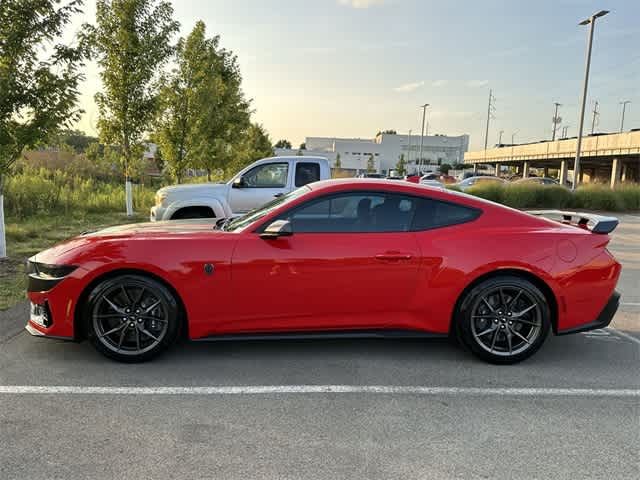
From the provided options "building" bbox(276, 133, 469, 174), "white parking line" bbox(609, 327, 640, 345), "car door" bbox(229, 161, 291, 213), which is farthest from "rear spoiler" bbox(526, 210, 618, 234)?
"building" bbox(276, 133, 469, 174)

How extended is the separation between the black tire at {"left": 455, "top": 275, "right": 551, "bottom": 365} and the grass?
504cm

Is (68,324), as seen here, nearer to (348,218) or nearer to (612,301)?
(348,218)

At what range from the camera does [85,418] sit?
3.16m

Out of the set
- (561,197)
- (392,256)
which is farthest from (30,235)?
(561,197)

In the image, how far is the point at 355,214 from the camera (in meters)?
4.16

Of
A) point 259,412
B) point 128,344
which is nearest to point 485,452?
point 259,412

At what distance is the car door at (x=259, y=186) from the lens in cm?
931

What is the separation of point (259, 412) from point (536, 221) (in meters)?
2.94

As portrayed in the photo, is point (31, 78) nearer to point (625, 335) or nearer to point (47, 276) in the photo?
point (47, 276)

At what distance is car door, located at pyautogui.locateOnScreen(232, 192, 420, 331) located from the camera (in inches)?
156

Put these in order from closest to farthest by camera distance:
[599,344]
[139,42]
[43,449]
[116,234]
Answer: [43,449] < [116,234] < [599,344] < [139,42]

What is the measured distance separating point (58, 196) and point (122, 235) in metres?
12.3

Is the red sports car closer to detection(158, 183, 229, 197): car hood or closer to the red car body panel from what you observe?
the red car body panel

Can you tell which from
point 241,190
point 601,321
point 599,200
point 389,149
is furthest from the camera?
point 389,149
